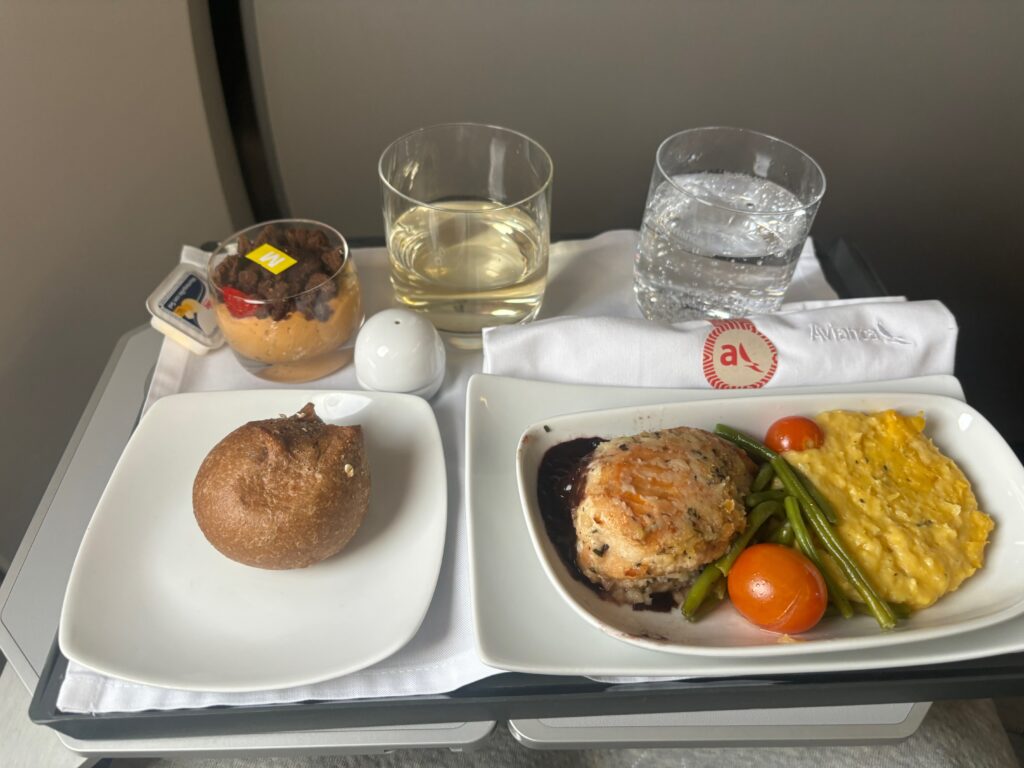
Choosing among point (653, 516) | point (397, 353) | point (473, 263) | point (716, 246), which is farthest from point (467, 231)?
point (653, 516)

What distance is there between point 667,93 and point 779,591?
801 mm

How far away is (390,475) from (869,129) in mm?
958

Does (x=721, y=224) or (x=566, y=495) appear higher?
(x=721, y=224)

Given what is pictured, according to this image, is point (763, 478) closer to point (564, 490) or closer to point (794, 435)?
point (794, 435)

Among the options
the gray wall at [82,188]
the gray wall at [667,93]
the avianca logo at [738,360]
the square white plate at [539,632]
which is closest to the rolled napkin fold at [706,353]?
the avianca logo at [738,360]

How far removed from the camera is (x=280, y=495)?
641 mm

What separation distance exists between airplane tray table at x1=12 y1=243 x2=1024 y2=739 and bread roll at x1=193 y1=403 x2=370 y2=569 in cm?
13

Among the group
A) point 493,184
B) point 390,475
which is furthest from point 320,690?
point 493,184

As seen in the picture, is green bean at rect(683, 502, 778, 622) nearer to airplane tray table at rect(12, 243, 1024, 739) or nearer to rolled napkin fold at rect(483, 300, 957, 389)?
airplane tray table at rect(12, 243, 1024, 739)

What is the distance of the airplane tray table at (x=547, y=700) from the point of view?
0.62 meters

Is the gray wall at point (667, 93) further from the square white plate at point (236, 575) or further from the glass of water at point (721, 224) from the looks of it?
the square white plate at point (236, 575)

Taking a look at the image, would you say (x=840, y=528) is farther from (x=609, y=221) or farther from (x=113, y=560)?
(x=609, y=221)

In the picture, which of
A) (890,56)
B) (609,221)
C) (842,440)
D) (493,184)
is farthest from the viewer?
(609,221)

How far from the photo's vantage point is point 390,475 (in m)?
0.75
